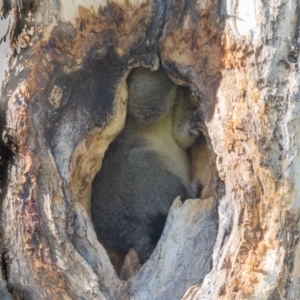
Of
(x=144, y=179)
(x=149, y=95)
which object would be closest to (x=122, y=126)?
(x=149, y=95)

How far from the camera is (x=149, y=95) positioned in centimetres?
200

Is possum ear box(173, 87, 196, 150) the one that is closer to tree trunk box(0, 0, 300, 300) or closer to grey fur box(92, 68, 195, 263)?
→ grey fur box(92, 68, 195, 263)

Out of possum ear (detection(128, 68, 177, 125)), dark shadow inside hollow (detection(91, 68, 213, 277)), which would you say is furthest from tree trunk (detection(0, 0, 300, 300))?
dark shadow inside hollow (detection(91, 68, 213, 277))

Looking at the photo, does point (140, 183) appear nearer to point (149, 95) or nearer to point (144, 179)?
point (144, 179)

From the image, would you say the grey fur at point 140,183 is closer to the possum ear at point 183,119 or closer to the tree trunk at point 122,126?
the possum ear at point 183,119

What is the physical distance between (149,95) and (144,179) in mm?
286

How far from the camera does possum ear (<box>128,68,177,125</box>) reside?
197 centimetres

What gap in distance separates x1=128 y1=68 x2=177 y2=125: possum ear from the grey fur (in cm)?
1

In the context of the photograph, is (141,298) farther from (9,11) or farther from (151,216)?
(9,11)

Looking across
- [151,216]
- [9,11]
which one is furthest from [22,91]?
[151,216]

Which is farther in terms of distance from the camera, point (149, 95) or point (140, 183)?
point (140, 183)

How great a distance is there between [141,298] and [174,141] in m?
0.57

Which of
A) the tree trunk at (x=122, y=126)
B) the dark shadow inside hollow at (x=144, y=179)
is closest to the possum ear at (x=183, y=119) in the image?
the dark shadow inside hollow at (x=144, y=179)

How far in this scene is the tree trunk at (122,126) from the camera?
1660mm
